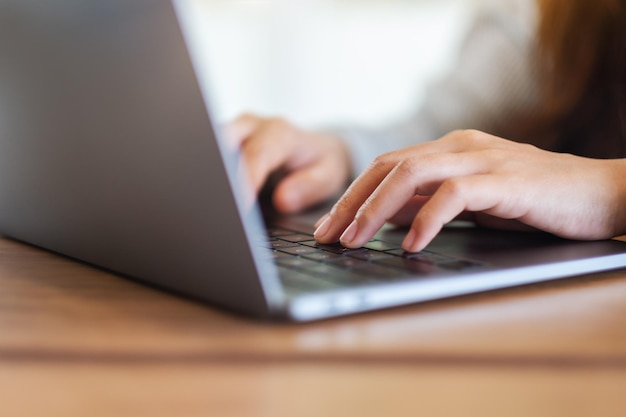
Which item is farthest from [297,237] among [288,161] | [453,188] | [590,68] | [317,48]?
[317,48]

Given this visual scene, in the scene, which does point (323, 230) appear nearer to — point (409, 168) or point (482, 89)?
point (409, 168)

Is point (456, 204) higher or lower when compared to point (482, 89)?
higher

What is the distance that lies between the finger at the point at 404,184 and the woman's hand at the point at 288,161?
13.8 inches

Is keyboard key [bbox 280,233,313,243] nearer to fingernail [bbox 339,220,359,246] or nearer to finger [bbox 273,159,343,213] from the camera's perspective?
fingernail [bbox 339,220,359,246]

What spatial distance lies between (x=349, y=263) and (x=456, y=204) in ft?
0.40

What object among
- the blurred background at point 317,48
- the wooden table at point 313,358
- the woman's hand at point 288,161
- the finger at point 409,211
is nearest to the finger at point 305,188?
the woman's hand at point 288,161

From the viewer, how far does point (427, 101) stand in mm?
1669

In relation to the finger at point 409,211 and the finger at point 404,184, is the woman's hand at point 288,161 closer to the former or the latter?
the finger at point 409,211

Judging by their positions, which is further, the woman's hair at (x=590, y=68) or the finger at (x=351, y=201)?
the woman's hair at (x=590, y=68)

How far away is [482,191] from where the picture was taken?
61 centimetres

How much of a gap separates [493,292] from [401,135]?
106cm

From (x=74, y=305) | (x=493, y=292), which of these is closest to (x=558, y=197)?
(x=493, y=292)

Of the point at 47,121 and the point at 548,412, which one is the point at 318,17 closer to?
the point at 47,121

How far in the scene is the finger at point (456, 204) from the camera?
0.57 m
